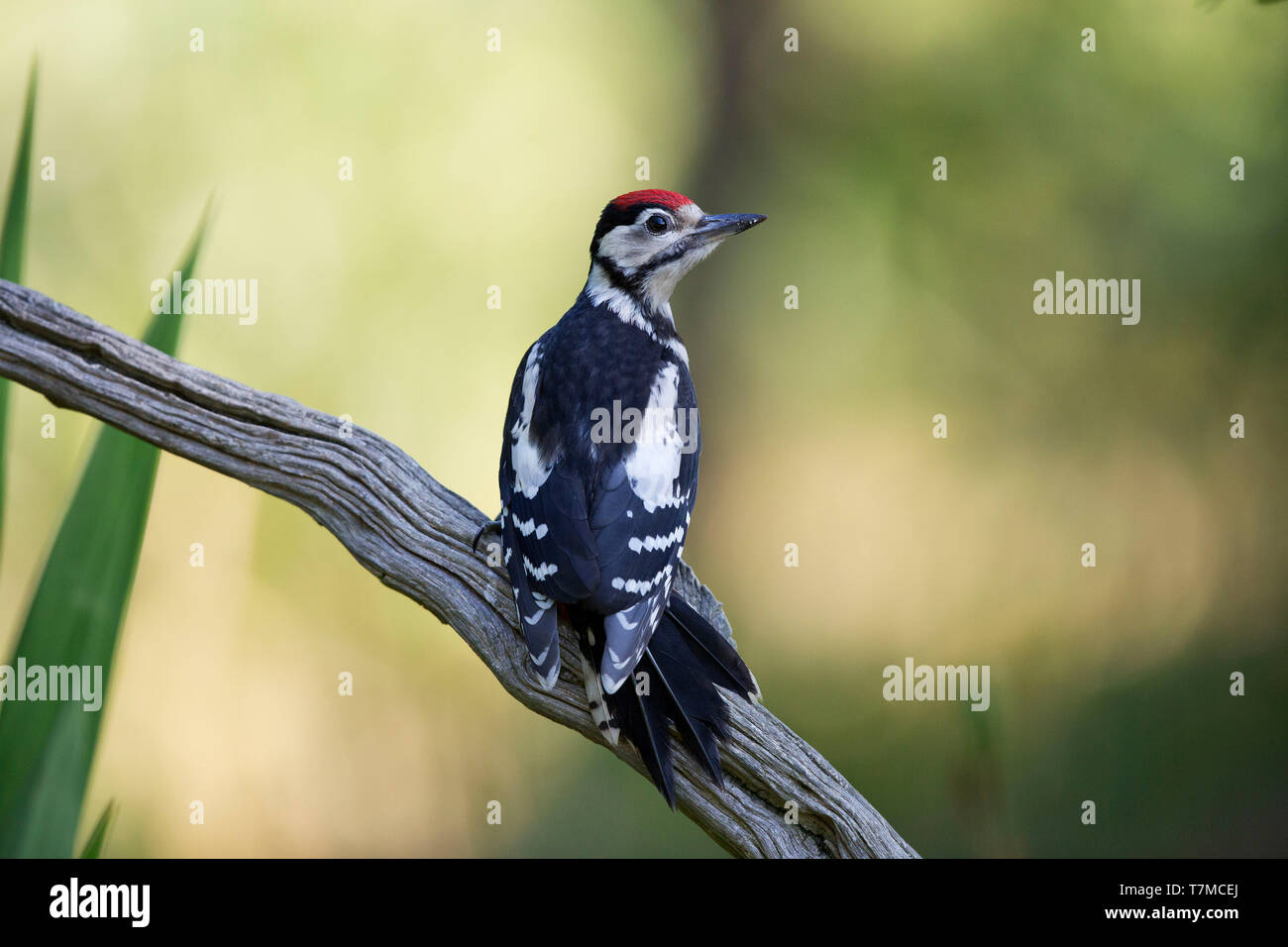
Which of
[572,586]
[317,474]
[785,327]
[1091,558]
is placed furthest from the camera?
[785,327]

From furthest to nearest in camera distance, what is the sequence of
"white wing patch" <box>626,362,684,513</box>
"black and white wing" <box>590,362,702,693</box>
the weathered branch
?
the weathered branch
"white wing patch" <box>626,362,684,513</box>
"black and white wing" <box>590,362,702,693</box>

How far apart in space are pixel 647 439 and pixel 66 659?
1157 millimetres

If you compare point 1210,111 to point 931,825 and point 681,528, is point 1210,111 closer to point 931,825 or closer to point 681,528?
point 931,825

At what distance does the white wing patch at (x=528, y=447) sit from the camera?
175cm

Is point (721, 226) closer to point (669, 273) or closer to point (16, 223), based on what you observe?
point (669, 273)

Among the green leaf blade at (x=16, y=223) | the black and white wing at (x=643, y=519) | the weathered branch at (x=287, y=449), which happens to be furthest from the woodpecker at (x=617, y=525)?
the green leaf blade at (x=16, y=223)

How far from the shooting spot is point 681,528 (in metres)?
1.77

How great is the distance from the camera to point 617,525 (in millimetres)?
1671

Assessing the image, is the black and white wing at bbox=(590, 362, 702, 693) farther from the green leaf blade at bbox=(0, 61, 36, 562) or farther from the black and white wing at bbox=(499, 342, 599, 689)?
the green leaf blade at bbox=(0, 61, 36, 562)

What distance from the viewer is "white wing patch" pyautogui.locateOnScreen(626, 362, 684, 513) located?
1.74 meters

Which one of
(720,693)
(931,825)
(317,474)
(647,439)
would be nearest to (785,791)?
(720,693)

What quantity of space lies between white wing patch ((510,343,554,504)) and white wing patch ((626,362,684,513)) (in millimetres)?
146

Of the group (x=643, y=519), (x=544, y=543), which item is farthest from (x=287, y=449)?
(x=643, y=519)

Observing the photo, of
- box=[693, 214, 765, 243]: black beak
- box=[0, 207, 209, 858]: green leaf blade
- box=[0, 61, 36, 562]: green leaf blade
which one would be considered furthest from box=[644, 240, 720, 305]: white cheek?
box=[0, 61, 36, 562]: green leaf blade
